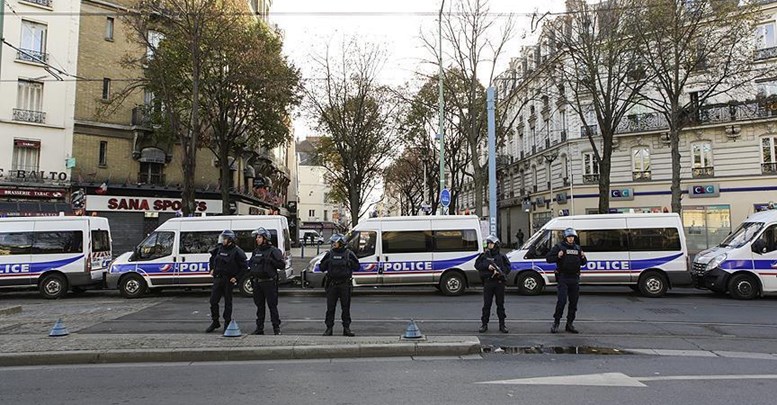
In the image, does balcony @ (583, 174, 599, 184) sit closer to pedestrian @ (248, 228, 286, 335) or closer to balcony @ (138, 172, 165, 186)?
balcony @ (138, 172, 165, 186)

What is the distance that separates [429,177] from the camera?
4019 centimetres

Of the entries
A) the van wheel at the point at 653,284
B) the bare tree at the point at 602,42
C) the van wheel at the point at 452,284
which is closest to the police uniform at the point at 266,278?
the van wheel at the point at 452,284

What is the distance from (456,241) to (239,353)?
8.87 metres

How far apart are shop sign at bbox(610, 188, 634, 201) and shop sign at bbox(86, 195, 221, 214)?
25.6 m

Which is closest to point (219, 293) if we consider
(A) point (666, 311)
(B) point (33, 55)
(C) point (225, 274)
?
(C) point (225, 274)

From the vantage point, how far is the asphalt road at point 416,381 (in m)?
5.29

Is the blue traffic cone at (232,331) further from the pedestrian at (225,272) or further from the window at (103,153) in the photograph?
the window at (103,153)

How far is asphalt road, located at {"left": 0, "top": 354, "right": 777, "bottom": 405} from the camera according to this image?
17.3 feet

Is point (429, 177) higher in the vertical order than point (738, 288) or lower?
higher

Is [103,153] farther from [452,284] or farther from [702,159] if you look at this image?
[702,159]

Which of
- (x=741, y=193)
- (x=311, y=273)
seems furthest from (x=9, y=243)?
(x=741, y=193)

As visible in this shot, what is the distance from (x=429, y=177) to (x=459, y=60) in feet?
62.2

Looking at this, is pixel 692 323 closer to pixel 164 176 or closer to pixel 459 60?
pixel 459 60

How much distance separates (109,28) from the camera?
27734mm
